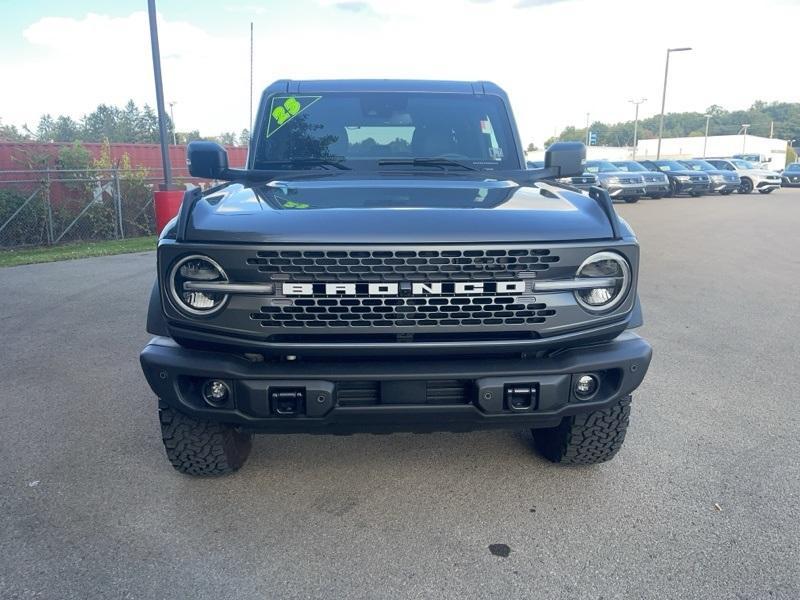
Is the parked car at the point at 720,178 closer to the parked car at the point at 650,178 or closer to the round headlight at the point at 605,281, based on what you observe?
the parked car at the point at 650,178

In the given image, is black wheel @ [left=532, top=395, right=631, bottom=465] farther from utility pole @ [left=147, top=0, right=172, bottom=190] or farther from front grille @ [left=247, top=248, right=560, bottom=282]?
utility pole @ [left=147, top=0, right=172, bottom=190]

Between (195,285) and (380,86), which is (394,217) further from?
(380,86)

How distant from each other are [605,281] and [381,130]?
200cm

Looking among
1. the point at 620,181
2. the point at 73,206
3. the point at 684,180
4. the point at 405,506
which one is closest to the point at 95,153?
the point at 73,206

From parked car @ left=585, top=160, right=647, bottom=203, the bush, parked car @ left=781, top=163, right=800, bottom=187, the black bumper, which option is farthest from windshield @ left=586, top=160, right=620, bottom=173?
the black bumper

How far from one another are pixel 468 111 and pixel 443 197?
1575 millimetres

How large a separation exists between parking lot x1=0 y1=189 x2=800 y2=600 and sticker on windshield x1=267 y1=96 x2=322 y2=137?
76.5 inches

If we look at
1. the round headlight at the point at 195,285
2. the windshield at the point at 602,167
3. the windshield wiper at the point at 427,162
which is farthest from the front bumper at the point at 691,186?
the round headlight at the point at 195,285

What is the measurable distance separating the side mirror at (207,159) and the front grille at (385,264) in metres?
1.69

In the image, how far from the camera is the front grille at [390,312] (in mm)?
2666

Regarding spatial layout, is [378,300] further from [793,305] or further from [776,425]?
[793,305]

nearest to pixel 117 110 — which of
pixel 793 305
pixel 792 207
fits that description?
pixel 792 207

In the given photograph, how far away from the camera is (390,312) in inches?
→ 106

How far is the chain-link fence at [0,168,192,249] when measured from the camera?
14.0m
